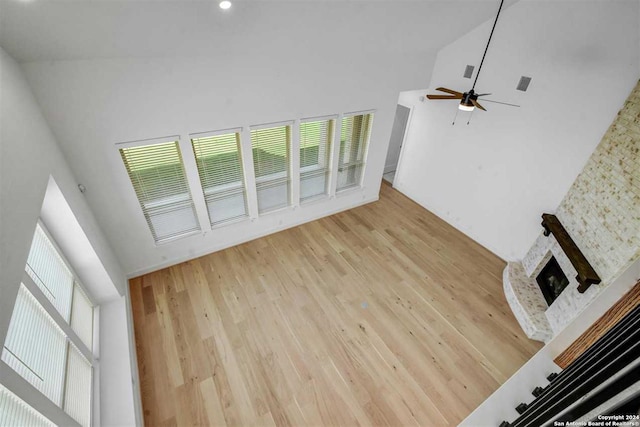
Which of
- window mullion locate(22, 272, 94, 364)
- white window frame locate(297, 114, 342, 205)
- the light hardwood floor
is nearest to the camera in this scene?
window mullion locate(22, 272, 94, 364)

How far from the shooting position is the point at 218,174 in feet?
14.0

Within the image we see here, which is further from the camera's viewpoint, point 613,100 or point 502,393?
point 613,100

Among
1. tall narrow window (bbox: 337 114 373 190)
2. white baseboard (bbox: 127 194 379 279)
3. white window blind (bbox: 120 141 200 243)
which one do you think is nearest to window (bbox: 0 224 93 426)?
white window blind (bbox: 120 141 200 243)

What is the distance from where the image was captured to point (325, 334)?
3.76 metres

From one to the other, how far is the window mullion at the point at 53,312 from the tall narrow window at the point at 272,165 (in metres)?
2.95

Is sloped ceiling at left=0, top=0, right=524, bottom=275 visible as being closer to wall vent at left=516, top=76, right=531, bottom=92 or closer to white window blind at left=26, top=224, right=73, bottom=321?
wall vent at left=516, top=76, right=531, bottom=92

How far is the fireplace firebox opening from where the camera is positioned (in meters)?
3.88

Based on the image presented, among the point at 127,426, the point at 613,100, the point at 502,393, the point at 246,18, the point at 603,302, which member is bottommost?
the point at 127,426

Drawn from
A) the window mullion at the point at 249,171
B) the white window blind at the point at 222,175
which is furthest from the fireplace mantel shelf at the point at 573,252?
the white window blind at the point at 222,175

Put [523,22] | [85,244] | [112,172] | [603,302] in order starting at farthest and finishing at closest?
[523,22]
[112,172]
[85,244]
[603,302]

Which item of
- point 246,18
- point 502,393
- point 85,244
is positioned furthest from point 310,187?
point 502,393

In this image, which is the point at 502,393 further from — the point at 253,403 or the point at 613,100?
the point at 613,100

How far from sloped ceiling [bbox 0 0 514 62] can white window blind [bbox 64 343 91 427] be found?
103 inches

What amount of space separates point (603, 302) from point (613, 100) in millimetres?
2686
